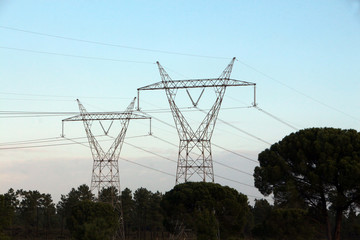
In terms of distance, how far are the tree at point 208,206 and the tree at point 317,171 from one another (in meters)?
7.92

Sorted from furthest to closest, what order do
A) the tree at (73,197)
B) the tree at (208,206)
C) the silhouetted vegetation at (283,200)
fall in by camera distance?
1. the tree at (73,197)
2. the tree at (208,206)
3. the silhouetted vegetation at (283,200)

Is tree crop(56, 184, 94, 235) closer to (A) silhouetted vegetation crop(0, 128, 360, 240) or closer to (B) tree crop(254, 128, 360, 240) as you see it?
(A) silhouetted vegetation crop(0, 128, 360, 240)

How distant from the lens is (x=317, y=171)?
68688 millimetres

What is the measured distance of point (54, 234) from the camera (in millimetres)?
130375

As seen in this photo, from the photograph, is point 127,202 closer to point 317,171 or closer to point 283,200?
point 283,200

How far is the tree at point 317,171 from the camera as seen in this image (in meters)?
67.2

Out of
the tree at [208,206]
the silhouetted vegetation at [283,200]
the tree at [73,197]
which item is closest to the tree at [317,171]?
the silhouetted vegetation at [283,200]

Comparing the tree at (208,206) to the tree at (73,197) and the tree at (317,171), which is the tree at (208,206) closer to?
the tree at (317,171)

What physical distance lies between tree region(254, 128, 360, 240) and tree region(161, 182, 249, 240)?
792cm

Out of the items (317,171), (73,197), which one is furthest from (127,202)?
(317,171)

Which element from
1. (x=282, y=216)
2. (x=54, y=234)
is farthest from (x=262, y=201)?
(x=282, y=216)

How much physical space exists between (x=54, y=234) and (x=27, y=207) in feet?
29.5

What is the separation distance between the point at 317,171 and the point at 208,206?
18.1 metres

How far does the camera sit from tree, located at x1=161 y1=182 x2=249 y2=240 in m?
79.1
